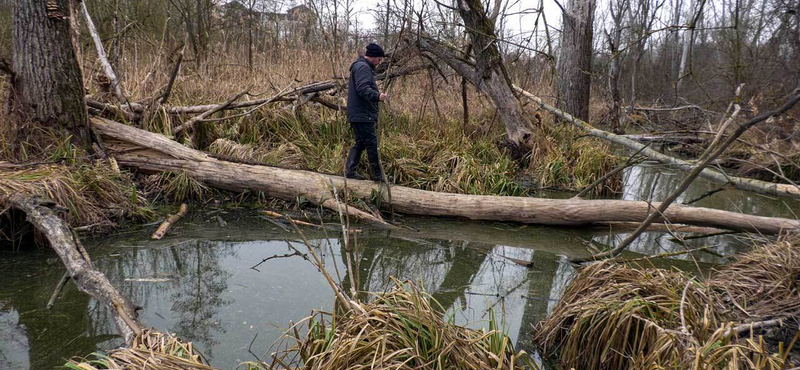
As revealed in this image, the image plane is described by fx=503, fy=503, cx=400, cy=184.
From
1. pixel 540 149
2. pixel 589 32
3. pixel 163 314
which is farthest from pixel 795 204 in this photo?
pixel 163 314

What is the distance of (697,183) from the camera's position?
29.2 feet

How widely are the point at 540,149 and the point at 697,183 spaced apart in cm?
332

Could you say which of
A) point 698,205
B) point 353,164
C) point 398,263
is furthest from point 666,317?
point 698,205

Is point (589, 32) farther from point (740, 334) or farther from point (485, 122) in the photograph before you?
point (740, 334)

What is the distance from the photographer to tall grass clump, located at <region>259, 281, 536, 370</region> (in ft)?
6.92

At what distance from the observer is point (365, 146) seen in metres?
6.14

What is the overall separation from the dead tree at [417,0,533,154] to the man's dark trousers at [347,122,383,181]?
183cm

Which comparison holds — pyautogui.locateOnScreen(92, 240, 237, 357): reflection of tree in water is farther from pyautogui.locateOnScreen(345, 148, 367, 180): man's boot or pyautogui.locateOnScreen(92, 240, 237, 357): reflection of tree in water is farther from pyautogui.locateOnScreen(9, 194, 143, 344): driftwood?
pyautogui.locateOnScreen(345, 148, 367, 180): man's boot

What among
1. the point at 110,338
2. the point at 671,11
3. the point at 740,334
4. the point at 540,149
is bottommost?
the point at 110,338

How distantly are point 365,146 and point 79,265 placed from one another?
3.60 metres

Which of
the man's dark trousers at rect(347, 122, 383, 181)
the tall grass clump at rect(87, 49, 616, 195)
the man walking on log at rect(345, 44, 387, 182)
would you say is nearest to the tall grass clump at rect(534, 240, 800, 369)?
the man walking on log at rect(345, 44, 387, 182)

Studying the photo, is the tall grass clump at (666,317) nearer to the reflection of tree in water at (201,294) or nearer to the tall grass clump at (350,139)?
the reflection of tree in water at (201,294)

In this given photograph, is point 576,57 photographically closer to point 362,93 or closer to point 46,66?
point 362,93

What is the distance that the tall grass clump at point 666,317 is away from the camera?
7.09 feet
